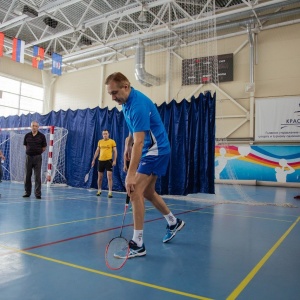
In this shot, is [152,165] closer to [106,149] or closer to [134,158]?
[134,158]

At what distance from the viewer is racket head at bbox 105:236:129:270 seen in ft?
7.73

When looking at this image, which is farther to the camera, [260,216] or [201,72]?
[201,72]

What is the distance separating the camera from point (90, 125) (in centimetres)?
1055

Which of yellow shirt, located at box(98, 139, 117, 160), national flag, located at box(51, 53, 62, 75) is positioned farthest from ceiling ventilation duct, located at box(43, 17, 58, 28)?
yellow shirt, located at box(98, 139, 117, 160)

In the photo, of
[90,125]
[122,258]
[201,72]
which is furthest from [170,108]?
[122,258]

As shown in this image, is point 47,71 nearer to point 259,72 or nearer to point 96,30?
point 96,30

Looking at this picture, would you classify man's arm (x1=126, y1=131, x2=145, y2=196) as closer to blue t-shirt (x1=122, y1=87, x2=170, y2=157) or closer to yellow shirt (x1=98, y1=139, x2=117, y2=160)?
blue t-shirt (x1=122, y1=87, x2=170, y2=157)

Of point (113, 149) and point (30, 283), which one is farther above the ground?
point (113, 149)

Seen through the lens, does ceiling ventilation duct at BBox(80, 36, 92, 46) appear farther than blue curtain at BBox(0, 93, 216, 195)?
Yes

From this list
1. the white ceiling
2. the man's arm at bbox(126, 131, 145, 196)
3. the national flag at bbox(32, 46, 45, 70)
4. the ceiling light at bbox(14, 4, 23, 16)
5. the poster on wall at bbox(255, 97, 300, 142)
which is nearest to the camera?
the man's arm at bbox(126, 131, 145, 196)

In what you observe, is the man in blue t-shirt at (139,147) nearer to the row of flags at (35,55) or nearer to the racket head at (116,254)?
the racket head at (116,254)

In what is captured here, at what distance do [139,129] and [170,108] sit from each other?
608 cm

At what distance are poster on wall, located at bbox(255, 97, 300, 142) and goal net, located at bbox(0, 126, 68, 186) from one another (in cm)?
841

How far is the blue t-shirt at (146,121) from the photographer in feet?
8.48
